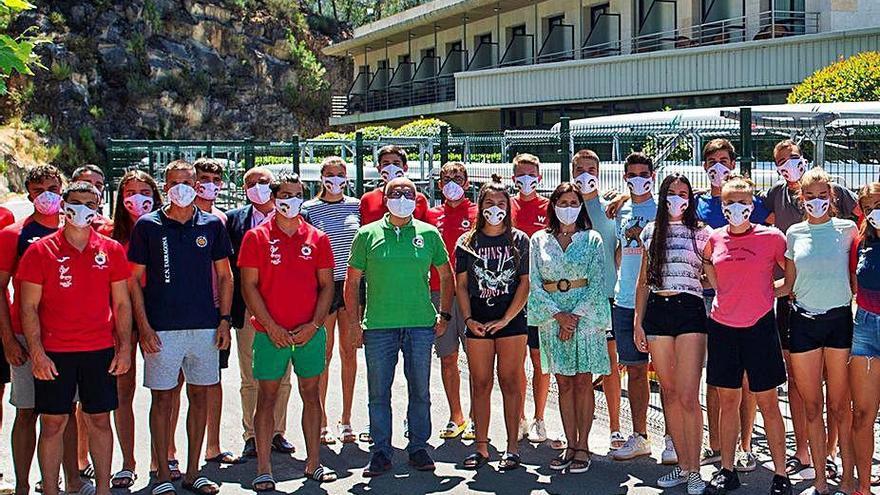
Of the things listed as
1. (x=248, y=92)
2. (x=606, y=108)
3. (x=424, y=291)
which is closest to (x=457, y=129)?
(x=606, y=108)

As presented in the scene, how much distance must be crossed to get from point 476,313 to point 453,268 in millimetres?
947

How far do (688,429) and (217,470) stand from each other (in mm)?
3289

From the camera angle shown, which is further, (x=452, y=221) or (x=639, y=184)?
(x=452, y=221)

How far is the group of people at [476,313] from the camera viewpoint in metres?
6.44

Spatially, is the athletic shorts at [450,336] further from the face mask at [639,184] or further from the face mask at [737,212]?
the face mask at [737,212]

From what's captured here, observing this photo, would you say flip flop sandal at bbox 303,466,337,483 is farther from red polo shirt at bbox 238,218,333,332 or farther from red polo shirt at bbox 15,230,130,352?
red polo shirt at bbox 15,230,130,352

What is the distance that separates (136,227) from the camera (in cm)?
698

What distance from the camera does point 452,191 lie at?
8516 mm

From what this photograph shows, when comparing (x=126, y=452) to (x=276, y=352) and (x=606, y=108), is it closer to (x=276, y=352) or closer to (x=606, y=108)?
(x=276, y=352)

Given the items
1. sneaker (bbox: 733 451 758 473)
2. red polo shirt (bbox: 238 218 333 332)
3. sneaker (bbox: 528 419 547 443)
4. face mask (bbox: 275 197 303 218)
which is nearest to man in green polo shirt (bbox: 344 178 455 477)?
red polo shirt (bbox: 238 218 333 332)

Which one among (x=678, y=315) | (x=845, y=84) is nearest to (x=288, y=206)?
(x=678, y=315)

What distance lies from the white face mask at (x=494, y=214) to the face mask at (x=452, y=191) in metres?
1.04

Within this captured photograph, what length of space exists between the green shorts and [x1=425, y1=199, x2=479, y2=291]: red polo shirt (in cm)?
150

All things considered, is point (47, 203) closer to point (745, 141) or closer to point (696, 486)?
point (696, 486)
